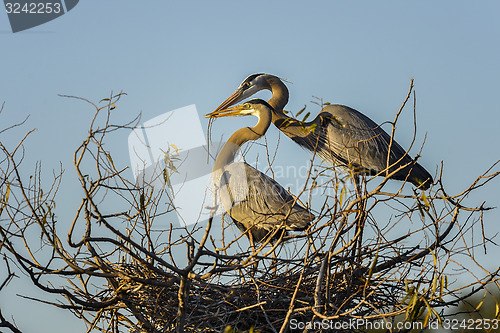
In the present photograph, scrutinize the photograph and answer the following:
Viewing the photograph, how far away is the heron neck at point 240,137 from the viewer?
608cm

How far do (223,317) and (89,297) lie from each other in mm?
867

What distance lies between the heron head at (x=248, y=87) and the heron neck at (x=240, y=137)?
70 cm

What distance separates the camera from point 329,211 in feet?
12.2

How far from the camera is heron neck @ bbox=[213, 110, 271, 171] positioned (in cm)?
608

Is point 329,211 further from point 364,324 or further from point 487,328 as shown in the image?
point 487,328

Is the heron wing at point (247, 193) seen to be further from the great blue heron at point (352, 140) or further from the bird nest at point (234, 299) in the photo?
the bird nest at point (234, 299)

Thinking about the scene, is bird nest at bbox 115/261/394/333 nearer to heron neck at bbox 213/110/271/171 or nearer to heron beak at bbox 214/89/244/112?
heron neck at bbox 213/110/271/171

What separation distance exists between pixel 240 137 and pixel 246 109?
11.5 inches

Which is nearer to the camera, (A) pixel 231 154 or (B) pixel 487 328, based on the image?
(B) pixel 487 328

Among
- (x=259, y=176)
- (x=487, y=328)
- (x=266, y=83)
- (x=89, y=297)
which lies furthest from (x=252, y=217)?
(x=487, y=328)

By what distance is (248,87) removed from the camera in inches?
272

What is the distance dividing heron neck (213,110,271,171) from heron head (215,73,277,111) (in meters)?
0.70

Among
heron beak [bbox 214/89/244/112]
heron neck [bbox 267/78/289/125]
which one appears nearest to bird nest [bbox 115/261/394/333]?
heron neck [bbox 267/78/289/125]
